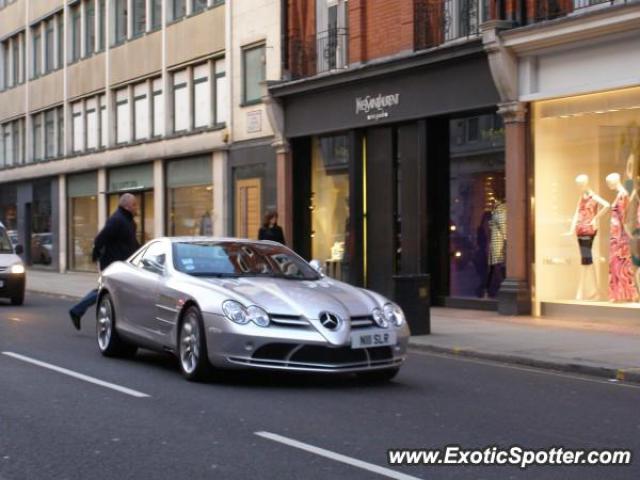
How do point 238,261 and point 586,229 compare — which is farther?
point 586,229

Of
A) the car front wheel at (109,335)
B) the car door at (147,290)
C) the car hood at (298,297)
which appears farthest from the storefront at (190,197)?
the car hood at (298,297)

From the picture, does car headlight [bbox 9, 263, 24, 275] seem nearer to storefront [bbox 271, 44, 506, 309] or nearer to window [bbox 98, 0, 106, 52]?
storefront [bbox 271, 44, 506, 309]

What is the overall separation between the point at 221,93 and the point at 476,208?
10.7 metres

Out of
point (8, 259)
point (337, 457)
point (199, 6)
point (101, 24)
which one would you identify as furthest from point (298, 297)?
point (101, 24)

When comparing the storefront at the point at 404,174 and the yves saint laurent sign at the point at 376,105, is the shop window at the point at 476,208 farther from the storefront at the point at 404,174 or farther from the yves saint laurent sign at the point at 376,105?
the yves saint laurent sign at the point at 376,105

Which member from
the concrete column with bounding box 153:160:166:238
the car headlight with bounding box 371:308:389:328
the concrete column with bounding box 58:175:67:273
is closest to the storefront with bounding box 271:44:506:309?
the concrete column with bounding box 153:160:166:238

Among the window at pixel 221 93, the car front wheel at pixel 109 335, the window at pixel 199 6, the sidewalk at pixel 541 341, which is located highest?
the window at pixel 199 6

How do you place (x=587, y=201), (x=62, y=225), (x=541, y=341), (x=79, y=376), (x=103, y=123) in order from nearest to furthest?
(x=79, y=376) < (x=541, y=341) < (x=587, y=201) < (x=103, y=123) < (x=62, y=225)

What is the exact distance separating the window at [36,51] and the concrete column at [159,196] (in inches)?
490

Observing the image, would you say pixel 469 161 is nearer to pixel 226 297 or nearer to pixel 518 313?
pixel 518 313

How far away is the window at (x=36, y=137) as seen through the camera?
43.2 metres

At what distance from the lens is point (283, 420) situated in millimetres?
8711

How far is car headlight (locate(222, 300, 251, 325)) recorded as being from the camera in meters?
10.3

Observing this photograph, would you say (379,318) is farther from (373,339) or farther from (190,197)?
(190,197)
